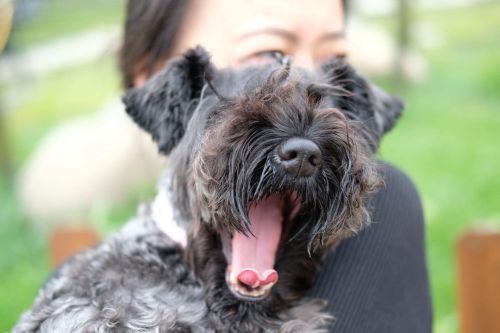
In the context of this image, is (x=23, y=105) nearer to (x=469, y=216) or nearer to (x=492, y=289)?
(x=469, y=216)

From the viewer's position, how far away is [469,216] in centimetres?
675

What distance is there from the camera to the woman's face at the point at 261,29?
3334 millimetres

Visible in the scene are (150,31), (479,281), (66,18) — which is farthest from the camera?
(66,18)

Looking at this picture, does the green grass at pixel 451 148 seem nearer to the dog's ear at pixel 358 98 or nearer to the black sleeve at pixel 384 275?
the black sleeve at pixel 384 275

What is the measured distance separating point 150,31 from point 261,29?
0.70 meters

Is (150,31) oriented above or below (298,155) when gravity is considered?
above

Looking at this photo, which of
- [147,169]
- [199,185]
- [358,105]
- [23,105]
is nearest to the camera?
[199,185]

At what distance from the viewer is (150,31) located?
3641mm

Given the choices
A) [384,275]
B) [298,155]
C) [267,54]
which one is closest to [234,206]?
[298,155]

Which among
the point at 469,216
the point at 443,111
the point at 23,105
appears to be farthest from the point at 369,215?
the point at 23,105

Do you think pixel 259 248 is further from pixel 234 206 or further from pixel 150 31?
pixel 150 31

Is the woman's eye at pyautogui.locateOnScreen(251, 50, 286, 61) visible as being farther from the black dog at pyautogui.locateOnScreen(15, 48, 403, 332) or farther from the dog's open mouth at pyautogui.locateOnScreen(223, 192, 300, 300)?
the dog's open mouth at pyautogui.locateOnScreen(223, 192, 300, 300)

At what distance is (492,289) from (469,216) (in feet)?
8.63

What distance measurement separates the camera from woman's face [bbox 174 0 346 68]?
3.33 metres
